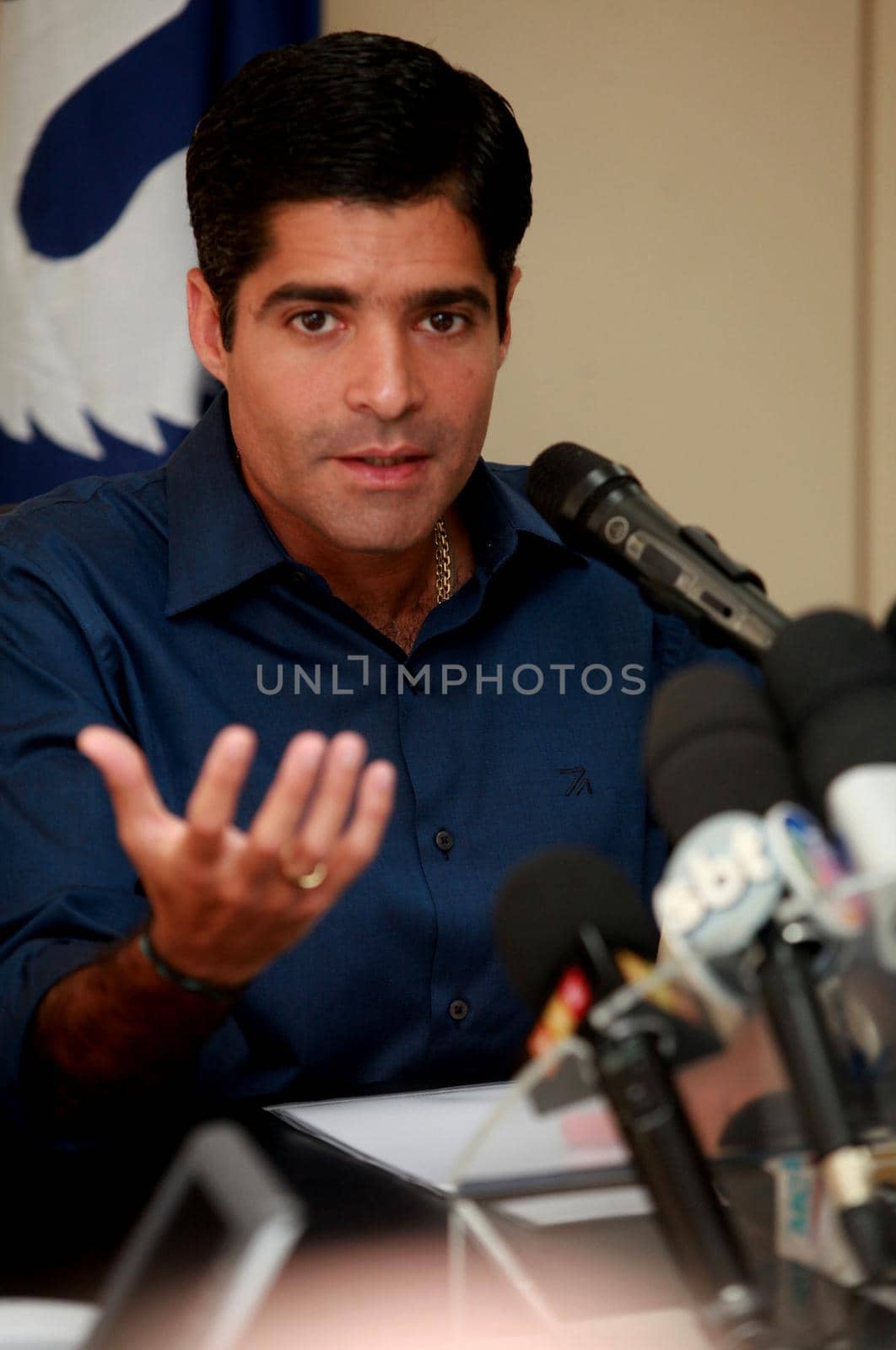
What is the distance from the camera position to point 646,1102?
1.63ft

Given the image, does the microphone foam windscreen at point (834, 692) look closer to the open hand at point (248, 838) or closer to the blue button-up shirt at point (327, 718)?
the open hand at point (248, 838)

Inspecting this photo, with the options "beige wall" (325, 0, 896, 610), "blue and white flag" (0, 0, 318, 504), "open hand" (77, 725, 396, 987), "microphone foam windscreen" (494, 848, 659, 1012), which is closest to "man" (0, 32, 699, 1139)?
"open hand" (77, 725, 396, 987)

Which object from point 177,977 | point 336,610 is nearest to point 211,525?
point 336,610

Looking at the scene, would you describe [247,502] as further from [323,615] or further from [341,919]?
[341,919]

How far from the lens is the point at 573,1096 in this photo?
20.9 inches

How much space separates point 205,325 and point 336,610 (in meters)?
0.31

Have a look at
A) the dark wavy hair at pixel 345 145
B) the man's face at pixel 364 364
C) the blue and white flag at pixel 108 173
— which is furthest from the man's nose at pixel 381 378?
the blue and white flag at pixel 108 173

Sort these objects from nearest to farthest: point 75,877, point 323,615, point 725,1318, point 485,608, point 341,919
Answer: point 725,1318 → point 75,877 → point 341,919 → point 323,615 → point 485,608

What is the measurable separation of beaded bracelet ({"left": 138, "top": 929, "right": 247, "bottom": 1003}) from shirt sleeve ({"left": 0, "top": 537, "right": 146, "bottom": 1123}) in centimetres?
15

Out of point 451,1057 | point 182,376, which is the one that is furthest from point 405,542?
point 182,376

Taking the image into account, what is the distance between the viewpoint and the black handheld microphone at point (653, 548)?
0.78 meters

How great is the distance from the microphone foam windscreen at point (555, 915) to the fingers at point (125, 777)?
0.23 meters

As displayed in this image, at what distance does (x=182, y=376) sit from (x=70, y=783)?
0.89 metres

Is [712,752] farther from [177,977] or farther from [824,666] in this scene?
[177,977]
